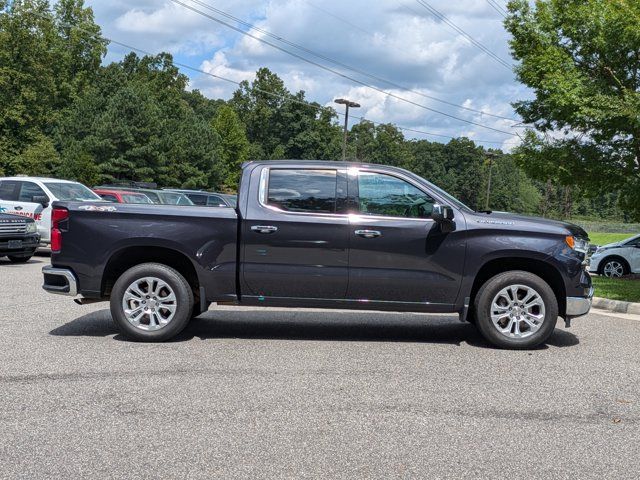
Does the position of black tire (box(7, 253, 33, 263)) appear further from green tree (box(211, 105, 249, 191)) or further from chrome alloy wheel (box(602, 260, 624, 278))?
green tree (box(211, 105, 249, 191))

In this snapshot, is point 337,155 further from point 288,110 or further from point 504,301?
point 504,301

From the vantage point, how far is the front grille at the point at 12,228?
14.1 m

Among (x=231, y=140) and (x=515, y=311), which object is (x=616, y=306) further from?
(x=231, y=140)

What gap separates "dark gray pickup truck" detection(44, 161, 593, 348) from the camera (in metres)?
7.03

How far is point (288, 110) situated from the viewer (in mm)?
104625

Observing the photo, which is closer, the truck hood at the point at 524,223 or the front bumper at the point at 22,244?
the truck hood at the point at 524,223

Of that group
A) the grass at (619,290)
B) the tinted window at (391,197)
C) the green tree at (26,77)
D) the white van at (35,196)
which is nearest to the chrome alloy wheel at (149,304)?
the tinted window at (391,197)

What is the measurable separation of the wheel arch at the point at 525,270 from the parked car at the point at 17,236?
422 inches

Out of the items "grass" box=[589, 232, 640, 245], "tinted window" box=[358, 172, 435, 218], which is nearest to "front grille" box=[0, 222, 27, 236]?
"tinted window" box=[358, 172, 435, 218]

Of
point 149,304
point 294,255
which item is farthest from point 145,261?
point 294,255

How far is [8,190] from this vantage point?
16516 millimetres

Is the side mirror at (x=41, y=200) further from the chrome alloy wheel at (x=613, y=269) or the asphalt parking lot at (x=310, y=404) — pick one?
the chrome alloy wheel at (x=613, y=269)

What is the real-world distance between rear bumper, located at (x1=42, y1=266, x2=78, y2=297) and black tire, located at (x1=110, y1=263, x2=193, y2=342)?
44 cm

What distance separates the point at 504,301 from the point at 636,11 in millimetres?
8669
